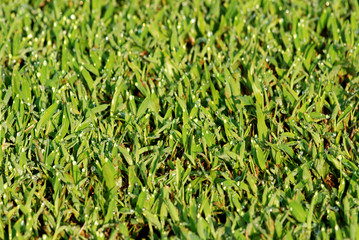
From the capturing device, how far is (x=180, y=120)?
274cm

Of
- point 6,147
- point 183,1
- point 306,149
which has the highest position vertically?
point 183,1

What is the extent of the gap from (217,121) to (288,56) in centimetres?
72

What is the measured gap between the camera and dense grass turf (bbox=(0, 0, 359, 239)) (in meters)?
2.23

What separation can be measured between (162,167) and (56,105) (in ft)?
2.18

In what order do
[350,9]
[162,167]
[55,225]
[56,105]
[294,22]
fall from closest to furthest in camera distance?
[55,225]
[162,167]
[56,105]
[294,22]
[350,9]

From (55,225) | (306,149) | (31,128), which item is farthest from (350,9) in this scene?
(55,225)

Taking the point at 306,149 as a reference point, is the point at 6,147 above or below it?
above

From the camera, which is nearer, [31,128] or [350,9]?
[31,128]

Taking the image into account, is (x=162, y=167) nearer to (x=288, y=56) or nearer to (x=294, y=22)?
(x=288, y=56)

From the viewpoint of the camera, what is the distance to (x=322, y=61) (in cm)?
311

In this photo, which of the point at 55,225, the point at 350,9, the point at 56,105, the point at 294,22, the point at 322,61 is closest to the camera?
the point at 55,225

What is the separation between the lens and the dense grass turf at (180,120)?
2227mm

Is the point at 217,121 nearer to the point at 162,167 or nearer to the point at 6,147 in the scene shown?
the point at 162,167

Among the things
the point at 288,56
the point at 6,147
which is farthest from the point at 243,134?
the point at 6,147
